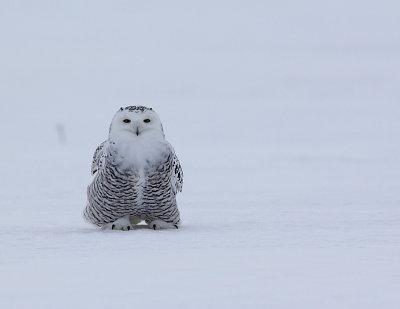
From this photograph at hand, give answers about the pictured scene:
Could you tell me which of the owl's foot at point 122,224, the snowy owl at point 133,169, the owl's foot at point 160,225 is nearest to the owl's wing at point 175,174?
the snowy owl at point 133,169

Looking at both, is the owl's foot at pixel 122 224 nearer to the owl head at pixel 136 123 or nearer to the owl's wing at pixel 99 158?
the owl's wing at pixel 99 158

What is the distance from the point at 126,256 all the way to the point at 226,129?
22.1 m

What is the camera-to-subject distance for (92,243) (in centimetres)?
582

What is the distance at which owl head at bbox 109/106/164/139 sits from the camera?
6387mm

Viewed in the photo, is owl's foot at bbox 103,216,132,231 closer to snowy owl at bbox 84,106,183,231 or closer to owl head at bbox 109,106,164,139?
snowy owl at bbox 84,106,183,231

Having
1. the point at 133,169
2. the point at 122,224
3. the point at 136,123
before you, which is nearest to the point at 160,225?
the point at 122,224

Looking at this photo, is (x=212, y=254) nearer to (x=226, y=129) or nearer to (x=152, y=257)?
(x=152, y=257)

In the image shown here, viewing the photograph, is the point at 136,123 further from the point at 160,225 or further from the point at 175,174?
the point at 160,225

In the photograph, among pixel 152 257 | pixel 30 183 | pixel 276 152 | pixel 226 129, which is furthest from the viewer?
pixel 226 129

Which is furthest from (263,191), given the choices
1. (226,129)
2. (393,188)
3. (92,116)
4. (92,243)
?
(92,116)

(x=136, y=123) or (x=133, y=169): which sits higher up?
(x=136, y=123)

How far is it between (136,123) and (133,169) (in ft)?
0.92

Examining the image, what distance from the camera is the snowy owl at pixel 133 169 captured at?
6.38 metres

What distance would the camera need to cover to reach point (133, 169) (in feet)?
20.8
